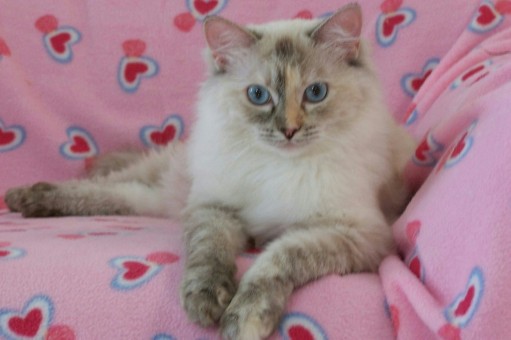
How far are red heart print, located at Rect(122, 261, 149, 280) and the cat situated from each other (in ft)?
0.31

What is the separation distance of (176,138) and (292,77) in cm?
110

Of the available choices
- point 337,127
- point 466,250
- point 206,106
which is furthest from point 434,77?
point 466,250

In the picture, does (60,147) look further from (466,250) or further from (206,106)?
(466,250)

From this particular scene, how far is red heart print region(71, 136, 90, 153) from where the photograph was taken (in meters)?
2.37

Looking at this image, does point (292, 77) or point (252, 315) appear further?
point (292, 77)

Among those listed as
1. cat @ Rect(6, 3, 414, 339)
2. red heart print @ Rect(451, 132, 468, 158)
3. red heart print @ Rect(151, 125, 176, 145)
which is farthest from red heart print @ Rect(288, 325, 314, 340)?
red heart print @ Rect(151, 125, 176, 145)

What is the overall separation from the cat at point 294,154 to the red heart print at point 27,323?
12.2 inches

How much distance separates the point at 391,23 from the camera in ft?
7.56

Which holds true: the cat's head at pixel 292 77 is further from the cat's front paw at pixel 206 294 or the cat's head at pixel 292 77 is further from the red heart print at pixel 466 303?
the red heart print at pixel 466 303

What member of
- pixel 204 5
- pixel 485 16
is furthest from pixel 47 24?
pixel 485 16

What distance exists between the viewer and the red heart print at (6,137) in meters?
2.26

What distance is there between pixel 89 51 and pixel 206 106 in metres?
0.99

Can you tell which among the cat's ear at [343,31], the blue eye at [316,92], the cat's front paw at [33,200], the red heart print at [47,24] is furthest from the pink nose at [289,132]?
the red heart print at [47,24]

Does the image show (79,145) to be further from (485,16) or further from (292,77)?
(485,16)
